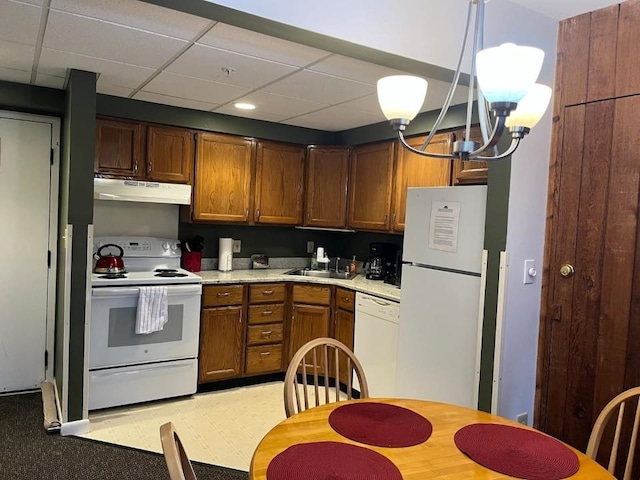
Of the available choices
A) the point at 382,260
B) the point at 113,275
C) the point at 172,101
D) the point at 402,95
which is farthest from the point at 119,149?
the point at 402,95

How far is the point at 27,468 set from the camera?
2.54m

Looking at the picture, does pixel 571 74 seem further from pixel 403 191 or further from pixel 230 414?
pixel 230 414

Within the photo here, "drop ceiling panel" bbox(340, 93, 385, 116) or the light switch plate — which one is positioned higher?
"drop ceiling panel" bbox(340, 93, 385, 116)

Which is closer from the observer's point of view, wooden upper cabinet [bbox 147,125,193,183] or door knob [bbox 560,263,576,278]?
door knob [bbox 560,263,576,278]

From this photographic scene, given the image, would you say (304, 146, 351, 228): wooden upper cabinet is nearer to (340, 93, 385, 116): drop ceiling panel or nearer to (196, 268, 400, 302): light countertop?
(196, 268, 400, 302): light countertop

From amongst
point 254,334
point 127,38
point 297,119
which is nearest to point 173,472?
point 127,38

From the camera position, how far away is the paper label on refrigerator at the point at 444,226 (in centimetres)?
271

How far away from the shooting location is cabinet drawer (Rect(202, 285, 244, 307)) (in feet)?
12.1

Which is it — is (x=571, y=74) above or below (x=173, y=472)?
above

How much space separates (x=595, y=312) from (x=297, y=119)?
2.69 m

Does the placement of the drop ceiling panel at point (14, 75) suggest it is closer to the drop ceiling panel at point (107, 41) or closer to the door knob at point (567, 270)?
the drop ceiling panel at point (107, 41)

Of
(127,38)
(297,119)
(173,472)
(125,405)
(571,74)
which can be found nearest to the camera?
(173,472)

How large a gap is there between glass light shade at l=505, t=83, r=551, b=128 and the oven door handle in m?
2.65

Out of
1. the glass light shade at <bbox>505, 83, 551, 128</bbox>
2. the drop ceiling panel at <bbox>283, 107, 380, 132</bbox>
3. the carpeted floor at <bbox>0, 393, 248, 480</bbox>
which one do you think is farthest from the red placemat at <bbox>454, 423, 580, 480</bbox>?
the drop ceiling panel at <bbox>283, 107, 380, 132</bbox>
